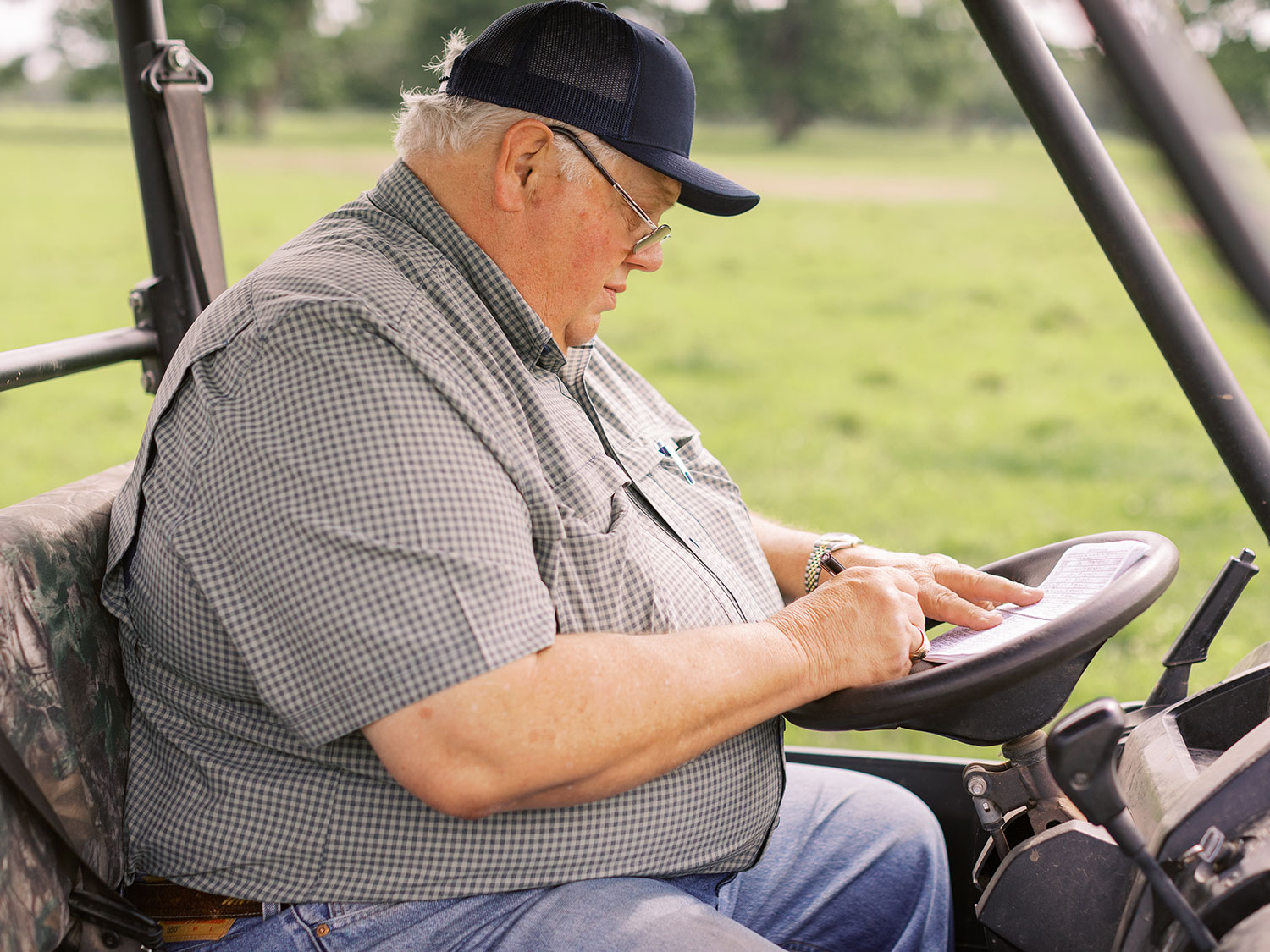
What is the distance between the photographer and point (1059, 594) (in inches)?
62.0

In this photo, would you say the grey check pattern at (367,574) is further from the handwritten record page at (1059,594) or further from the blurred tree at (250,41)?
the blurred tree at (250,41)

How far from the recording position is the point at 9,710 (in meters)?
1.25

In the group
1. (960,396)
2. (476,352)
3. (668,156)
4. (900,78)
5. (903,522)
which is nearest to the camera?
(476,352)

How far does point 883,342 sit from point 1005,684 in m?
8.57

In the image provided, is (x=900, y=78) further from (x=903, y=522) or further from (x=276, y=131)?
(x=903, y=522)

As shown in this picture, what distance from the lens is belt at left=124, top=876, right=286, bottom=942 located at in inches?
52.2

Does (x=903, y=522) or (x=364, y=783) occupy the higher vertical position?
(x=364, y=783)

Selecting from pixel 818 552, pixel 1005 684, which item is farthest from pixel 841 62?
pixel 1005 684

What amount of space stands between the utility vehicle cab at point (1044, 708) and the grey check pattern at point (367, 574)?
0.08m

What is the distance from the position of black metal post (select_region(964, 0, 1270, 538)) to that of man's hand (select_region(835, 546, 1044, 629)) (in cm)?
33

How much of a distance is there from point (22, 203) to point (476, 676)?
17.8 meters

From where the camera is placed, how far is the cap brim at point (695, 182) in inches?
59.2

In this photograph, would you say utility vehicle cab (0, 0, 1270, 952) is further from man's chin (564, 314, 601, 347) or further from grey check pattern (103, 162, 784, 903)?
man's chin (564, 314, 601, 347)

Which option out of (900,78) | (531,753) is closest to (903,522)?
(531,753)
